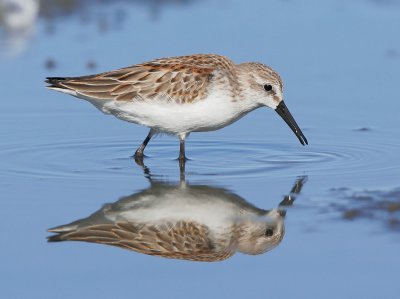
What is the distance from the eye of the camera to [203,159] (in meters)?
12.7

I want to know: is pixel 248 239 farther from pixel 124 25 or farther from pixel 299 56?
pixel 124 25

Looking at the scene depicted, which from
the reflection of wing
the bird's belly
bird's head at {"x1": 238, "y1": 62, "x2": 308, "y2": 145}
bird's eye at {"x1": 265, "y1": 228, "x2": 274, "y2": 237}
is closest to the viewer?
the reflection of wing

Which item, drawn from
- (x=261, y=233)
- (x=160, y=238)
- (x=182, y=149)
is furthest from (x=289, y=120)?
(x=160, y=238)

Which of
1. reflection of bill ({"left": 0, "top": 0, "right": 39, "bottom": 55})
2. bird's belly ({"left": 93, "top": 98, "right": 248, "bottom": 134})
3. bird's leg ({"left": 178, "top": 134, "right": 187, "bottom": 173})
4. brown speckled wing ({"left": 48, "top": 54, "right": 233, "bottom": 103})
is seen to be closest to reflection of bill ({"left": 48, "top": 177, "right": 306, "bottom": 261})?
bird's belly ({"left": 93, "top": 98, "right": 248, "bottom": 134})

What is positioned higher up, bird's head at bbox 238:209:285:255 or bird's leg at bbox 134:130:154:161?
bird's leg at bbox 134:130:154:161

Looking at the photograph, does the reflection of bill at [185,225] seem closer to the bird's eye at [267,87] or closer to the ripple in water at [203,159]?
the ripple in water at [203,159]

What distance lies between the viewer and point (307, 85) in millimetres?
15453

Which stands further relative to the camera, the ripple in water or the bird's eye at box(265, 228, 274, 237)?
the ripple in water

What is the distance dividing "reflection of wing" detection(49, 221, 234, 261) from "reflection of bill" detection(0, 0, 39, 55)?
884cm

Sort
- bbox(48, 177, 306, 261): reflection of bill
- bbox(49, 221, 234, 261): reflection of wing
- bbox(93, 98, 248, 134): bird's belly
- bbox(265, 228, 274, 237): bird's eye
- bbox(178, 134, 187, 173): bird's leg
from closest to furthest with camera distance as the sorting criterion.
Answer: bbox(49, 221, 234, 261): reflection of wing
bbox(48, 177, 306, 261): reflection of bill
bbox(265, 228, 274, 237): bird's eye
bbox(93, 98, 248, 134): bird's belly
bbox(178, 134, 187, 173): bird's leg

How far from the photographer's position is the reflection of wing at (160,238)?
30.1ft

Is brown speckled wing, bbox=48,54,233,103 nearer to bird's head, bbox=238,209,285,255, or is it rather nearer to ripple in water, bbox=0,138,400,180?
ripple in water, bbox=0,138,400,180

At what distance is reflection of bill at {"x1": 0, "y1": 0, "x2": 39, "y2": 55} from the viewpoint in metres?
18.2

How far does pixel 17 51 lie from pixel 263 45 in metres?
3.99
